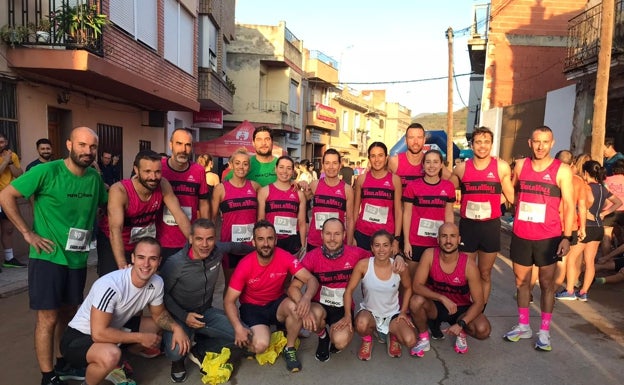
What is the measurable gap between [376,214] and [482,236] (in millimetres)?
1110

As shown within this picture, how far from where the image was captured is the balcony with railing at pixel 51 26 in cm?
677

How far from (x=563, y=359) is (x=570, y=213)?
1.34m

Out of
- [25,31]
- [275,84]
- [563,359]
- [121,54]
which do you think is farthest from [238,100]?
[563,359]

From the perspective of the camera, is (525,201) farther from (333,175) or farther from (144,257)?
(144,257)

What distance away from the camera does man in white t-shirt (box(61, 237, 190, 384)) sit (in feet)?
9.97

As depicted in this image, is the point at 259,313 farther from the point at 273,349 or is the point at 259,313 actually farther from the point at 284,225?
the point at 284,225

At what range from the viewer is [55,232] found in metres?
3.26

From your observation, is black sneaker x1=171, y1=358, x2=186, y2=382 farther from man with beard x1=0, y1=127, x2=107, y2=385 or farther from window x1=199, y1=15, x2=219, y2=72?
window x1=199, y1=15, x2=219, y2=72

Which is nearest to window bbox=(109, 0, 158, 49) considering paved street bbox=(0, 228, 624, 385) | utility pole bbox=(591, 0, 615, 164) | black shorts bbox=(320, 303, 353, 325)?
paved street bbox=(0, 228, 624, 385)

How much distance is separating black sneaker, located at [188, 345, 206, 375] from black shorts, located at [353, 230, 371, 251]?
202 cm

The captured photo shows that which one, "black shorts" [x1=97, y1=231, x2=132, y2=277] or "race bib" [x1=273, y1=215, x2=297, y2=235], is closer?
"black shorts" [x1=97, y1=231, x2=132, y2=277]

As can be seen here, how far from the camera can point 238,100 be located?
23781 mm

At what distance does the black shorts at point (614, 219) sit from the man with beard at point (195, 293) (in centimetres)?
599

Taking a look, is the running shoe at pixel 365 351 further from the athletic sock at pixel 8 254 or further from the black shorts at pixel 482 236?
the athletic sock at pixel 8 254
